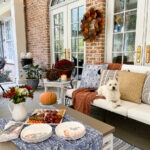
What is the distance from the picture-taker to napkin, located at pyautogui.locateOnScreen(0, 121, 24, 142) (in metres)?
1.13

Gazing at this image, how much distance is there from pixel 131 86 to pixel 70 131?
49.2 inches

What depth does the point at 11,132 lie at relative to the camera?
119 cm

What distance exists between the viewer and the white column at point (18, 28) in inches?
193

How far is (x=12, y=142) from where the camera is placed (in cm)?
113

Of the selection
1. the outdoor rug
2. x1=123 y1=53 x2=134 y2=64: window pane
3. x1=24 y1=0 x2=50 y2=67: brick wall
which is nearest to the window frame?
x1=123 y1=53 x2=134 y2=64: window pane

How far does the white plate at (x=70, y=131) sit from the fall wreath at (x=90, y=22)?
2.23 m

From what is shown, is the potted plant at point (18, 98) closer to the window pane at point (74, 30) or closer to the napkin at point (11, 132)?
the napkin at point (11, 132)

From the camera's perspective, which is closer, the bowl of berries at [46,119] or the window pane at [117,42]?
the bowl of berries at [46,119]

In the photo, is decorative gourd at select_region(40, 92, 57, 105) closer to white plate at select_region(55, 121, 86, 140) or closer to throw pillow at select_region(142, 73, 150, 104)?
white plate at select_region(55, 121, 86, 140)

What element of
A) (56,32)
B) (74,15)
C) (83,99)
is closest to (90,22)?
(74,15)

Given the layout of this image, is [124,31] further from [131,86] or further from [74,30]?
[74,30]

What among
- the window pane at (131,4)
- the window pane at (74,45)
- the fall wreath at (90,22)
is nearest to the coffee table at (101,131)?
the fall wreath at (90,22)

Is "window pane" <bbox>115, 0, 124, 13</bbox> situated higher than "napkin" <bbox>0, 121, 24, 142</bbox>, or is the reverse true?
"window pane" <bbox>115, 0, 124, 13</bbox>

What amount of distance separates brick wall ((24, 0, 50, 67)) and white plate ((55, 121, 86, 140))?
3.51 metres
